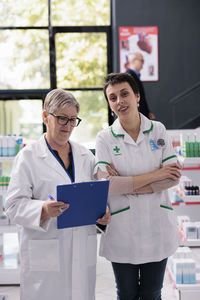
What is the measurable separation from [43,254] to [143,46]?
25.8 feet

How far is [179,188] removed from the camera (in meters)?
5.61

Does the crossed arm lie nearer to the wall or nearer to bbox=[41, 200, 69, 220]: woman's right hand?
bbox=[41, 200, 69, 220]: woman's right hand

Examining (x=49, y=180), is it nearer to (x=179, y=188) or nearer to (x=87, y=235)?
(x=87, y=235)

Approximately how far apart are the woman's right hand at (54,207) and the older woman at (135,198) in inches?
15.3

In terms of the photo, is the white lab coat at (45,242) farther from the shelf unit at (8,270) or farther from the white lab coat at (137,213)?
the shelf unit at (8,270)

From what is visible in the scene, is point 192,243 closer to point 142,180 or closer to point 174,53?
point 142,180

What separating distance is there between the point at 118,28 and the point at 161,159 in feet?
23.9

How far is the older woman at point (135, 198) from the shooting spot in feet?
7.96

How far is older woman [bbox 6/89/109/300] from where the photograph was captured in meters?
2.19

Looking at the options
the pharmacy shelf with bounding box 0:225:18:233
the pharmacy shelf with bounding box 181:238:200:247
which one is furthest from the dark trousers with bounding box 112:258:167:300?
the pharmacy shelf with bounding box 181:238:200:247

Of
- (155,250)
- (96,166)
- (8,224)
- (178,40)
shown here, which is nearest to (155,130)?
(96,166)

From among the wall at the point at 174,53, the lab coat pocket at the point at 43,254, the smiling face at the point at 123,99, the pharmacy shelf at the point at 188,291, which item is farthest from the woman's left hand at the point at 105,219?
the wall at the point at 174,53

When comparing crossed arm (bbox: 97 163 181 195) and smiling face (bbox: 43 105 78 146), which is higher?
smiling face (bbox: 43 105 78 146)

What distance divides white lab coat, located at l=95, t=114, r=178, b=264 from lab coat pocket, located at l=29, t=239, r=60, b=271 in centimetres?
36
